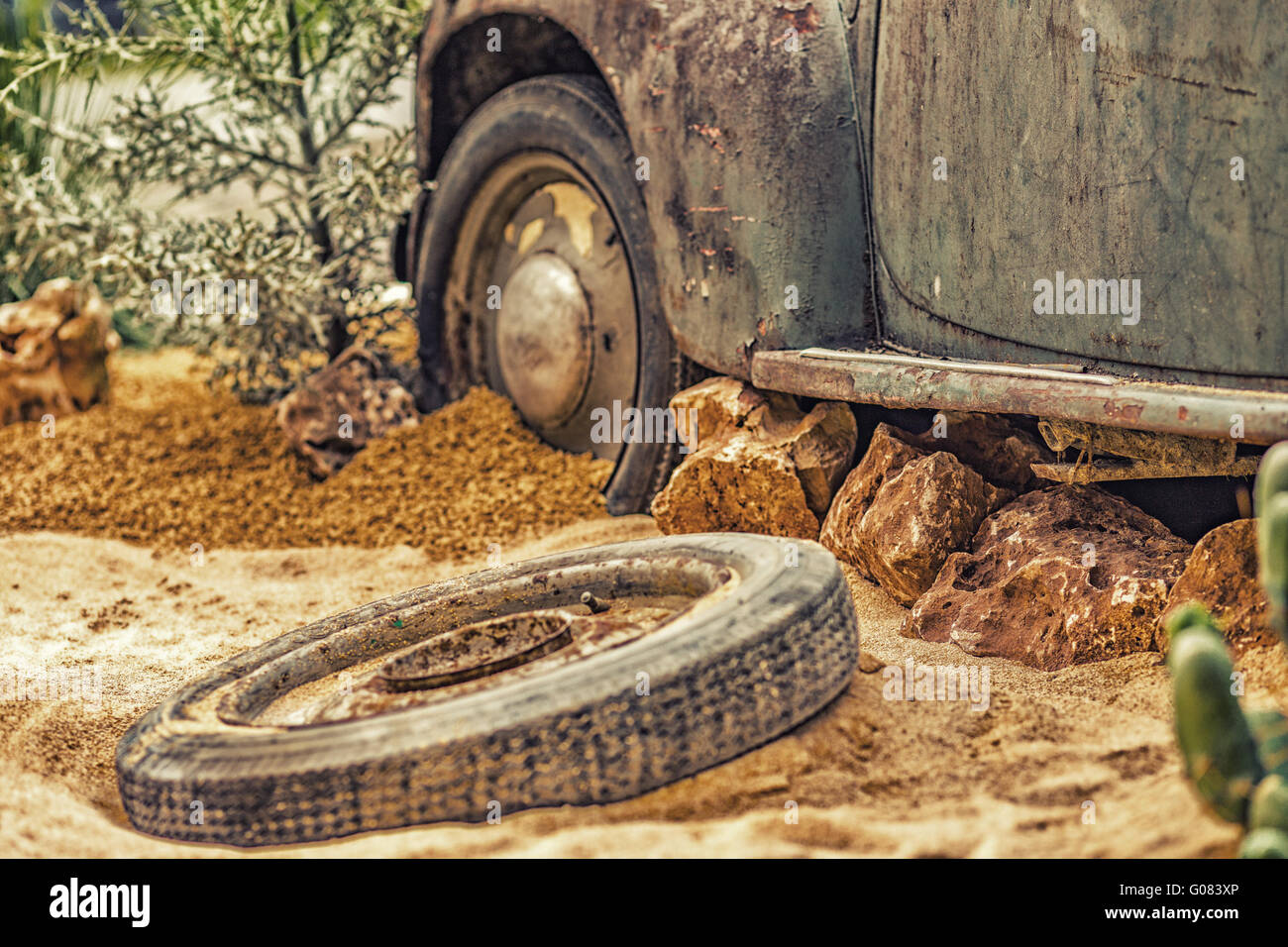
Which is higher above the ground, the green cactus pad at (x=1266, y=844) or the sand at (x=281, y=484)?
the sand at (x=281, y=484)

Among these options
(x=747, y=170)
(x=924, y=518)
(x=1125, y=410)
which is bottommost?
(x=924, y=518)

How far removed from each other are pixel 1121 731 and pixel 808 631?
0.49m

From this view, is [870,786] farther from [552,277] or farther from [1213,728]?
[552,277]

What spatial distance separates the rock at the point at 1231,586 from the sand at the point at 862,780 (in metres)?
0.05

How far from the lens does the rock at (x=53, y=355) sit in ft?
14.3

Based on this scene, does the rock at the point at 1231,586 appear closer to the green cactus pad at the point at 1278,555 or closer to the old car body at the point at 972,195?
the old car body at the point at 972,195

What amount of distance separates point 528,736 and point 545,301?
7.37 feet

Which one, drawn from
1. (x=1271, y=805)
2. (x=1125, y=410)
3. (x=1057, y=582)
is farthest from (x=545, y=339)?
(x=1271, y=805)

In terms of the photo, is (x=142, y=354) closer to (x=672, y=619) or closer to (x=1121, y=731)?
(x=672, y=619)

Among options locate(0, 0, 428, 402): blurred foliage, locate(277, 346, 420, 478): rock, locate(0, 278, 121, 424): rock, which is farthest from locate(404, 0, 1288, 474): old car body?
locate(0, 278, 121, 424): rock

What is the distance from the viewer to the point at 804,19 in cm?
274

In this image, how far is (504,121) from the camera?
144 inches

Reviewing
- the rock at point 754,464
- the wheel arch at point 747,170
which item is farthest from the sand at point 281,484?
the wheel arch at point 747,170

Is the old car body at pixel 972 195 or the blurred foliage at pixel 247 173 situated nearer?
the old car body at pixel 972 195
